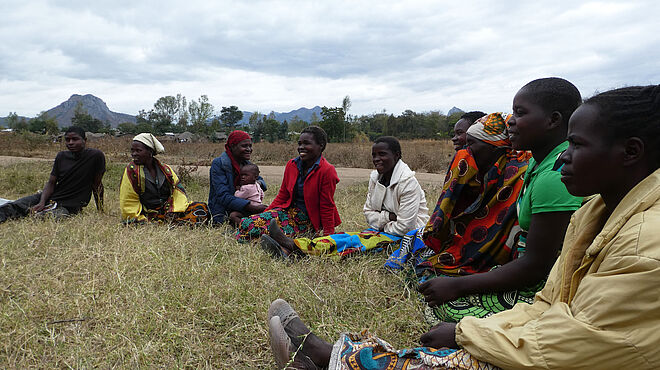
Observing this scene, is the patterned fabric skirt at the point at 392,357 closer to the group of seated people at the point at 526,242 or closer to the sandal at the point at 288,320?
the group of seated people at the point at 526,242

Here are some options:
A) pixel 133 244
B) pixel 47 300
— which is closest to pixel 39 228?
pixel 133 244

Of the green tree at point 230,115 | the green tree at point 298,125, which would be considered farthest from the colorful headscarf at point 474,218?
the green tree at point 230,115

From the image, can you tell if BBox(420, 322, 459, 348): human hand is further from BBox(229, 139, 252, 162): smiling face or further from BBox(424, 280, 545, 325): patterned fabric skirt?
BBox(229, 139, 252, 162): smiling face

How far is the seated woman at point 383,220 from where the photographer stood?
3.55m

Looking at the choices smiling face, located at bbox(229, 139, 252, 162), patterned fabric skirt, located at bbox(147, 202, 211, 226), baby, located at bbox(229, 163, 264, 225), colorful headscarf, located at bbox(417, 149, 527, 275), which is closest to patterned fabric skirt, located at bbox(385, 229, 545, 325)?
colorful headscarf, located at bbox(417, 149, 527, 275)

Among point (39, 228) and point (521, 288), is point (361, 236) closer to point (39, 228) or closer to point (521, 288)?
point (521, 288)

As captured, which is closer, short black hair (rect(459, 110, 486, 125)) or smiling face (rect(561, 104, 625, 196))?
smiling face (rect(561, 104, 625, 196))

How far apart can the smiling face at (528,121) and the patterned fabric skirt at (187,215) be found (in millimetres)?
3681

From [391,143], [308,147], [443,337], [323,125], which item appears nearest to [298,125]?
[323,125]

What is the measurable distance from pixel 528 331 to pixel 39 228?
15.4 feet

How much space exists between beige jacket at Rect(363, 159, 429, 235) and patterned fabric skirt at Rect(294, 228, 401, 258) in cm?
14

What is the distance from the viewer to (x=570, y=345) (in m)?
1.17

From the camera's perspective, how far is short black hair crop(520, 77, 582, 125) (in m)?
1.94

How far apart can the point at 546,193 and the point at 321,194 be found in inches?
101
